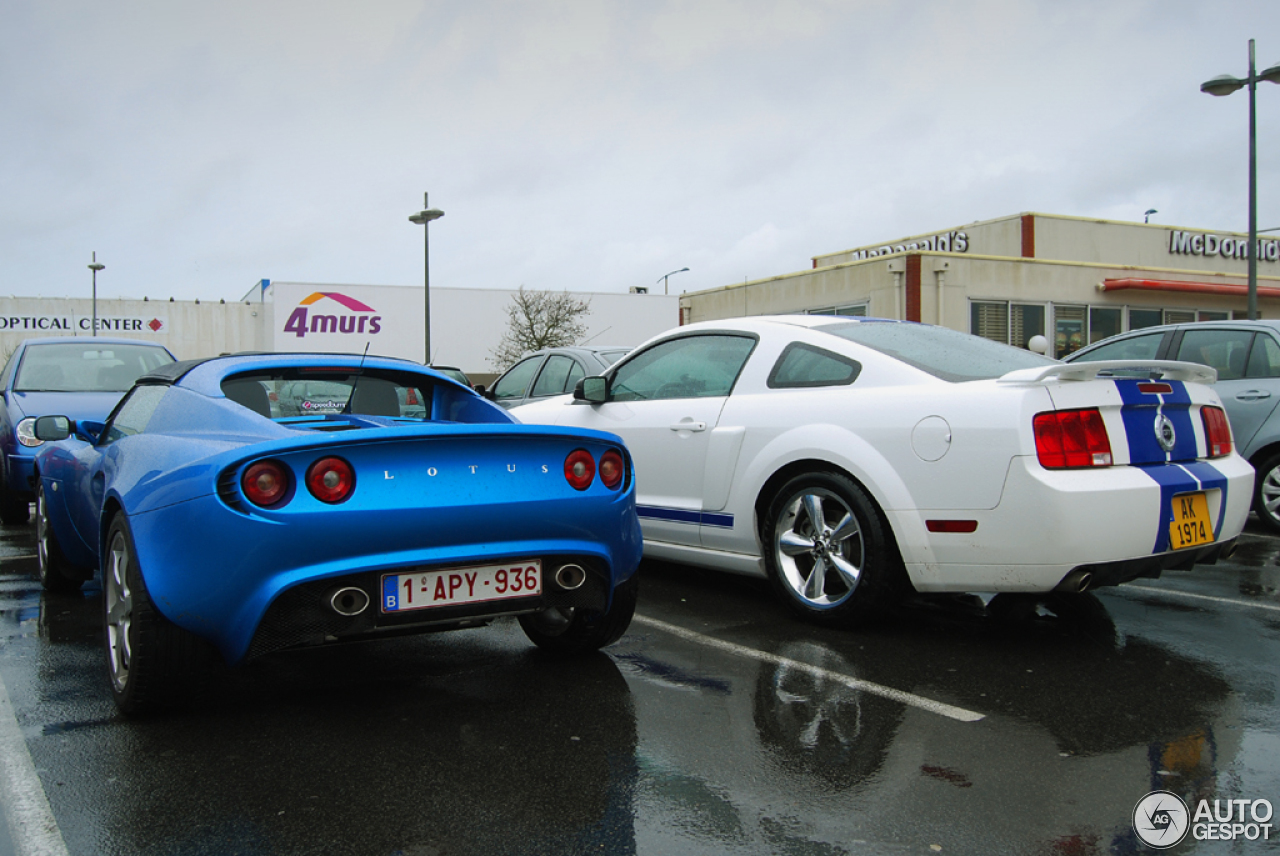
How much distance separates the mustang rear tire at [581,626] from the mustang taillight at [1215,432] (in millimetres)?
2650

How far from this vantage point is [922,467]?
4.30 m

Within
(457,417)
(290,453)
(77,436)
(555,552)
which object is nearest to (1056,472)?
(555,552)

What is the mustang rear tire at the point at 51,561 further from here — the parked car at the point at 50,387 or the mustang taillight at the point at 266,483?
the mustang taillight at the point at 266,483

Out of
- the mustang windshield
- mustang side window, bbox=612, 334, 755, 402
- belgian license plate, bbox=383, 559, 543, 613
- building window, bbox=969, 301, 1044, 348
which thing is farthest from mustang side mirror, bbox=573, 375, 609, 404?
building window, bbox=969, 301, 1044, 348

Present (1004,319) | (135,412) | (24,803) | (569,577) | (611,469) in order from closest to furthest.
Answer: (24,803) < (569,577) < (611,469) < (135,412) < (1004,319)

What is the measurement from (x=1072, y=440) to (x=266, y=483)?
300 cm

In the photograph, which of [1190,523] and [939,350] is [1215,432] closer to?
[1190,523]

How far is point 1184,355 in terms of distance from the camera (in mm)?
8461

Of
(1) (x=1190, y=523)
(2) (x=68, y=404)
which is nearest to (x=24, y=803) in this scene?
(1) (x=1190, y=523)

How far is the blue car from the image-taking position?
3.17m

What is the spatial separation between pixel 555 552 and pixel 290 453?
3.14 ft

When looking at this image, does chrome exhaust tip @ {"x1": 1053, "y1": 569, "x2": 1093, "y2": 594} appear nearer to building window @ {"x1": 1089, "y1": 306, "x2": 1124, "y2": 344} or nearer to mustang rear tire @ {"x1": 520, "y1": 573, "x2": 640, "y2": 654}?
mustang rear tire @ {"x1": 520, "y1": 573, "x2": 640, "y2": 654}

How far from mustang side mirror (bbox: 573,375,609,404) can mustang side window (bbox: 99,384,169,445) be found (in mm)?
2419

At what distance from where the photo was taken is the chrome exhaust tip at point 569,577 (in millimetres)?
3648
